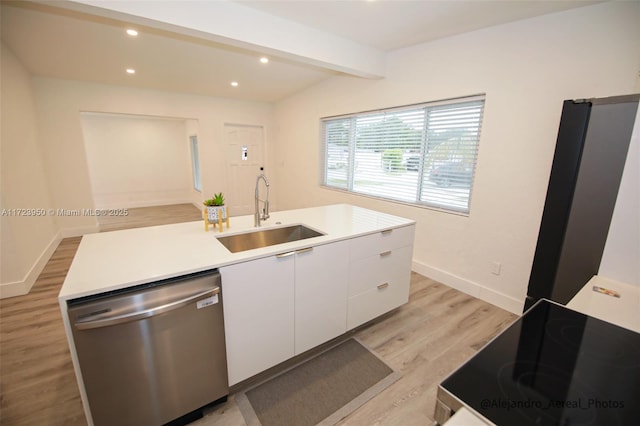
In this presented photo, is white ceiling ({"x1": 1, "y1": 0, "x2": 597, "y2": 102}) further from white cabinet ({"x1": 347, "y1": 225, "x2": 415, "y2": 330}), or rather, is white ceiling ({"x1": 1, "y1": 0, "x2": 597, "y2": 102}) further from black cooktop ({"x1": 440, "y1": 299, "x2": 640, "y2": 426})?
black cooktop ({"x1": 440, "y1": 299, "x2": 640, "y2": 426})

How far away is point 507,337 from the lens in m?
0.87

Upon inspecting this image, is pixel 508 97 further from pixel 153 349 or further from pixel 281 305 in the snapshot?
pixel 153 349

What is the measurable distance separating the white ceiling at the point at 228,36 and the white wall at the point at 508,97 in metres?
0.16

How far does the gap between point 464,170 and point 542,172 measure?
65 cm

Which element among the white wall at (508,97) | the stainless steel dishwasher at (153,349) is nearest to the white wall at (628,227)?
the white wall at (508,97)

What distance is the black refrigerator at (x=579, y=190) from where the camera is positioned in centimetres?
94

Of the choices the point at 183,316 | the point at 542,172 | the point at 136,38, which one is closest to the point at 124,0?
the point at 136,38

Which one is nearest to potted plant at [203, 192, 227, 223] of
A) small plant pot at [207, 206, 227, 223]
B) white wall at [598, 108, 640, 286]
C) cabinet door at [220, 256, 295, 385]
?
small plant pot at [207, 206, 227, 223]

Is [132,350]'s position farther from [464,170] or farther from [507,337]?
[464,170]

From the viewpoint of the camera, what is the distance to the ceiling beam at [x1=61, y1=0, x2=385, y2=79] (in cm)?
185

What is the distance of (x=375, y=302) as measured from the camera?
2.17 metres

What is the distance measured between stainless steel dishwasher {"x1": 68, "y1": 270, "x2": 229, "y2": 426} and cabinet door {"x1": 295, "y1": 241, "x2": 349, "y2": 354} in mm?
492

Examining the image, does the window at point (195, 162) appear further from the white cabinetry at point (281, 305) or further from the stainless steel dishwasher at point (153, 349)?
the stainless steel dishwasher at point (153, 349)

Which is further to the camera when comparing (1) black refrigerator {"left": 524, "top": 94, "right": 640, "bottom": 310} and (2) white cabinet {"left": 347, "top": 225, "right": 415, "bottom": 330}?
(2) white cabinet {"left": 347, "top": 225, "right": 415, "bottom": 330}
